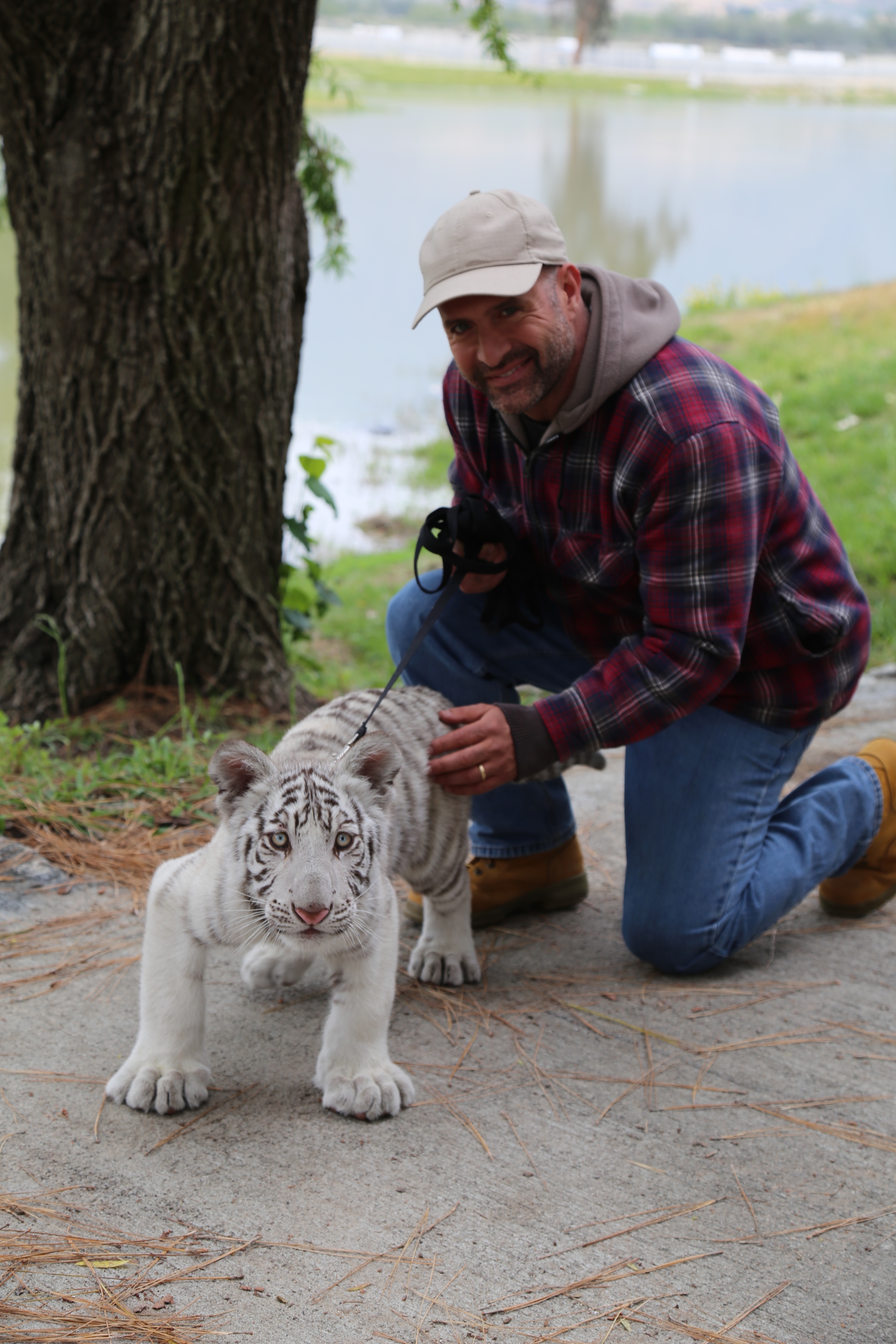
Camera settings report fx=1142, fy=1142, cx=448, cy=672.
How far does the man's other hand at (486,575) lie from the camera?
3.33m

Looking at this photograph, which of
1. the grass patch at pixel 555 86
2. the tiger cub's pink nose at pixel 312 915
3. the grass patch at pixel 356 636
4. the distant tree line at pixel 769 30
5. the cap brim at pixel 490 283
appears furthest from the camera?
the distant tree line at pixel 769 30

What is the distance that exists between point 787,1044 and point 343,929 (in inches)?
49.0

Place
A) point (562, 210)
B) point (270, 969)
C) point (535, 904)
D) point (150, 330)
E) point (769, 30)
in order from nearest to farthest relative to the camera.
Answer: point (270, 969), point (535, 904), point (150, 330), point (562, 210), point (769, 30)

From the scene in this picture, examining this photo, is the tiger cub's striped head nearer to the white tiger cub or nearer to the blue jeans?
the white tiger cub

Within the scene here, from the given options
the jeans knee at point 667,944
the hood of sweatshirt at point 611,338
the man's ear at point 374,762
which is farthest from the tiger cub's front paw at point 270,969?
the hood of sweatshirt at point 611,338

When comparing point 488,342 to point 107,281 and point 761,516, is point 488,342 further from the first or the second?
point 107,281

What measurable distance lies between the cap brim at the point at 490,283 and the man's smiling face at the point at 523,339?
5 cm

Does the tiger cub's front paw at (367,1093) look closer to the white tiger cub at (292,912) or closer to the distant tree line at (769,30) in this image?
the white tiger cub at (292,912)

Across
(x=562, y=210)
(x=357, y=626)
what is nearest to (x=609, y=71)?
(x=562, y=210)

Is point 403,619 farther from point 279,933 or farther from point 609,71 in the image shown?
point 609,71

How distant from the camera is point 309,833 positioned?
7.61 feet

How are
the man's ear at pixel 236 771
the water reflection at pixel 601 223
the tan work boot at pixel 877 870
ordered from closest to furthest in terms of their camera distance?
the man's ear at pixel 236 771
the tan work boot at pixel 877 870
the water reflection at pixel 601 223

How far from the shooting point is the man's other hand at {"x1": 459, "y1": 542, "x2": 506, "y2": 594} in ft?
10.9

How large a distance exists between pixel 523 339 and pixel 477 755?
3.43 ft
